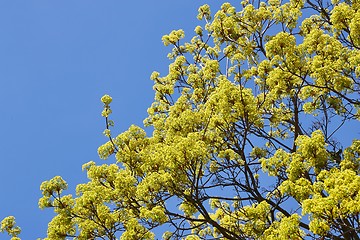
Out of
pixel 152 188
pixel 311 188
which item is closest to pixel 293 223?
pixel 311 188

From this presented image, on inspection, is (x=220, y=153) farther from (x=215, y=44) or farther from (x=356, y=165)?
(x=215, y=44)

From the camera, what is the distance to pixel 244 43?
12.5m

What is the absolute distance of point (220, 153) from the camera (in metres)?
10.5

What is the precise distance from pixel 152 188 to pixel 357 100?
186 inches

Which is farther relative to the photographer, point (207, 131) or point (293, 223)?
point (207, 131)

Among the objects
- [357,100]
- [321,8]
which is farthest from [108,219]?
[321,8]

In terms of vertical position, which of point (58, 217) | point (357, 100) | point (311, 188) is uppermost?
point (357, 100)

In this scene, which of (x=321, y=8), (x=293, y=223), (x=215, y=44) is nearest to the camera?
(x=293, y=223)

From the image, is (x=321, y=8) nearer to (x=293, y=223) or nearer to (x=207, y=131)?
(x=207, y=131)

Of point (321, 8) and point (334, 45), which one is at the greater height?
point (321, 8)

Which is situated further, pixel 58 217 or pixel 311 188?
pixel 58 217

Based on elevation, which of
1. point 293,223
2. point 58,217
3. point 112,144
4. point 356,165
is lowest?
point 293,223

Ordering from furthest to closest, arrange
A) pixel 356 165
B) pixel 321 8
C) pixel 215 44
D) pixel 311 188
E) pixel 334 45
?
1. pixel 215 44
2. pixel 321 8
3. pixel 334 45
4. pixel 356 165
5. pixel 311 188

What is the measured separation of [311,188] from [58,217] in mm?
4729
